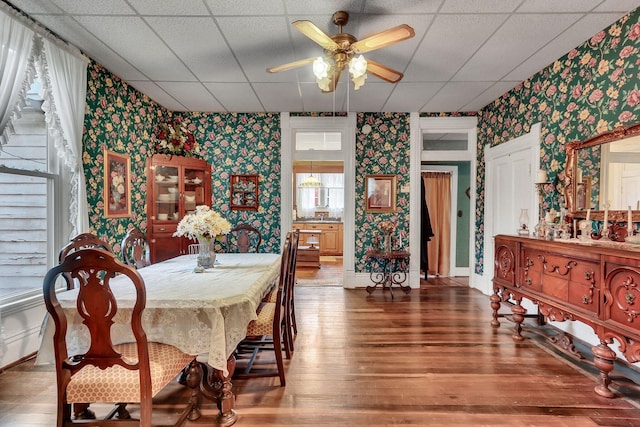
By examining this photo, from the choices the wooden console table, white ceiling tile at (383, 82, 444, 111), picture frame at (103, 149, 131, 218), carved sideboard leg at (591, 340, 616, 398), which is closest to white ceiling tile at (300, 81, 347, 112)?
white ceiling tile at (383, 82, 444, 111)

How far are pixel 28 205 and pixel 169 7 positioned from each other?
84.0 inches

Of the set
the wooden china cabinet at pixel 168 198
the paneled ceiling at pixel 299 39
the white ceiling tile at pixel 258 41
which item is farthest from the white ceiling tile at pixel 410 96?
the wooden china cabinet at pixel 168 198

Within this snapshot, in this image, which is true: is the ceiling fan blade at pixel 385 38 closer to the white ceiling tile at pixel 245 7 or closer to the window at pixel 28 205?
the white ceiling tile at pixel 245 7

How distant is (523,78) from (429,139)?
2.29m

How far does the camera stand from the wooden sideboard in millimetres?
1862

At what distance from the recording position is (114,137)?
3.56 meters

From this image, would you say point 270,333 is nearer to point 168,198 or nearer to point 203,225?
point 203,225

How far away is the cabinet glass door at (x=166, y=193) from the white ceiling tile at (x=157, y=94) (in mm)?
939

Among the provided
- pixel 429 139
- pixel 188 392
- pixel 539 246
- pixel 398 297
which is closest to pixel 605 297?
pixel 539 246

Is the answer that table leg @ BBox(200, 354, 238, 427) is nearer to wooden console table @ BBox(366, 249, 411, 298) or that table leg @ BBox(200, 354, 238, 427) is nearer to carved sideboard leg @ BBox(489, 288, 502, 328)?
carved sideboard leg @ BBox(489, 288, 502, 328)

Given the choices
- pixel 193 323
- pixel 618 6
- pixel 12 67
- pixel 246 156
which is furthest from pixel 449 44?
pixel 12 67

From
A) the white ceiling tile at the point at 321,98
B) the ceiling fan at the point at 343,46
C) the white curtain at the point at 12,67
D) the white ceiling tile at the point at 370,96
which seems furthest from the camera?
the white ceiling tile at the point at 321,98

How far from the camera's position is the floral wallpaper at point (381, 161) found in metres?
4.88

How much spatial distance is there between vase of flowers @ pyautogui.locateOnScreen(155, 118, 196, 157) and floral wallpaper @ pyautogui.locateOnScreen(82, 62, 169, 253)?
0.43 feet
